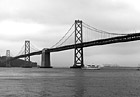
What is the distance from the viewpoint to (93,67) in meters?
108

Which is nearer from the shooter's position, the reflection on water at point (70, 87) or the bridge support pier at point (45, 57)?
the reflection on water at point (70, 87)

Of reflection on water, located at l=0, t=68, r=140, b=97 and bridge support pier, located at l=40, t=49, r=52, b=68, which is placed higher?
bridge support pier, located at l=40, t=49, r=52, b=68

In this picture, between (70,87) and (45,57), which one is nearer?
(70,87)

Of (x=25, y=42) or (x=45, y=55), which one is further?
(x=25, y=42)

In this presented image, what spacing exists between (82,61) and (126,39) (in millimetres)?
19095

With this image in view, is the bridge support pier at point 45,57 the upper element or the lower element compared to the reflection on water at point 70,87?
upper

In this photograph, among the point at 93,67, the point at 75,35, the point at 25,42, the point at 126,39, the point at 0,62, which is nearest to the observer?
the point at 126,39

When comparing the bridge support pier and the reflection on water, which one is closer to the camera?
the reflection on water

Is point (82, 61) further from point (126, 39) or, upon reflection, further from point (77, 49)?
point (126, 39)

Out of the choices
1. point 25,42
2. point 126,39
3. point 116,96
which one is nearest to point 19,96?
point 116,96

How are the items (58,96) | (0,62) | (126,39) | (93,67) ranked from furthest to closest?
(0,62) → (93,67) → (126,39) → (58,96)

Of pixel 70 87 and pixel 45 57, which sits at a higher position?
pixel 45 57

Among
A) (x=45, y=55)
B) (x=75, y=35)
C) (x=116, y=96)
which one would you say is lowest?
(x=116, y=96)

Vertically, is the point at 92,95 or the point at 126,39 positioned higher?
the point at 126,39
